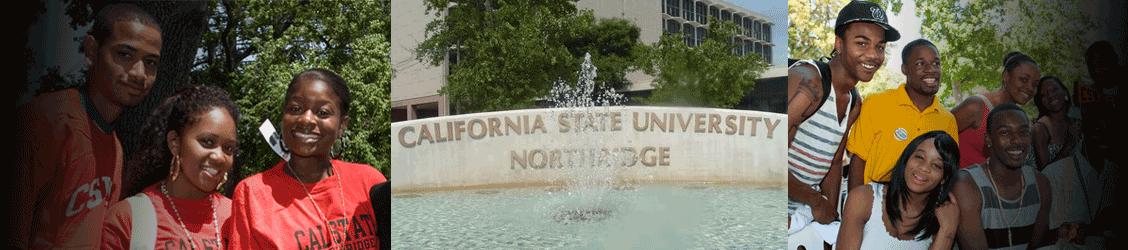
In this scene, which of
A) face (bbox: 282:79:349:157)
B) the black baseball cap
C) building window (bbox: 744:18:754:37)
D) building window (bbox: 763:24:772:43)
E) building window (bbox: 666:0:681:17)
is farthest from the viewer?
building window (bbox: 744:18:754:37)

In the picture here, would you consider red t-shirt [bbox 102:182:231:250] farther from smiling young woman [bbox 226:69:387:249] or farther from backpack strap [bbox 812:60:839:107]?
backpack strap [bbox 812:60:839:107]

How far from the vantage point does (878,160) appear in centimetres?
435

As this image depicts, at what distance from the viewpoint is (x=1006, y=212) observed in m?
4.50

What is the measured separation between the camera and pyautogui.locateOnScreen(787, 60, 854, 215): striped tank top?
14.4ft

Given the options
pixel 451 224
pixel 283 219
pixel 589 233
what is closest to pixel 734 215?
pixel 589 233

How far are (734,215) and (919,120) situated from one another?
318 cm

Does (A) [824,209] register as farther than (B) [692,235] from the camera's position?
No

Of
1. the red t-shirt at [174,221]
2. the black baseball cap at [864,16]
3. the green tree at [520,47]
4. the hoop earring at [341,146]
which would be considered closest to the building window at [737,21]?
the green tree at [520,47]

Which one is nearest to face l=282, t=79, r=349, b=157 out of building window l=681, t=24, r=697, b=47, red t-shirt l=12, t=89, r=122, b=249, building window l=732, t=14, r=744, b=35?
red t-shirt l=12, t=89, r=122, b=249

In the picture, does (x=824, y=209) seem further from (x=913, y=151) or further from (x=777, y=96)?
(x=777, y=96)

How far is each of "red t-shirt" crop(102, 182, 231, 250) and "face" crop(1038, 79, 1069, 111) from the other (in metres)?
4.51

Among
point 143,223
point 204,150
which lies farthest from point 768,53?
point 143,223

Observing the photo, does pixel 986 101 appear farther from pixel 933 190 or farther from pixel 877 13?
pixel 877 13

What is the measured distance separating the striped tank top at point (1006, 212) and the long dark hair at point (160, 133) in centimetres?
403
